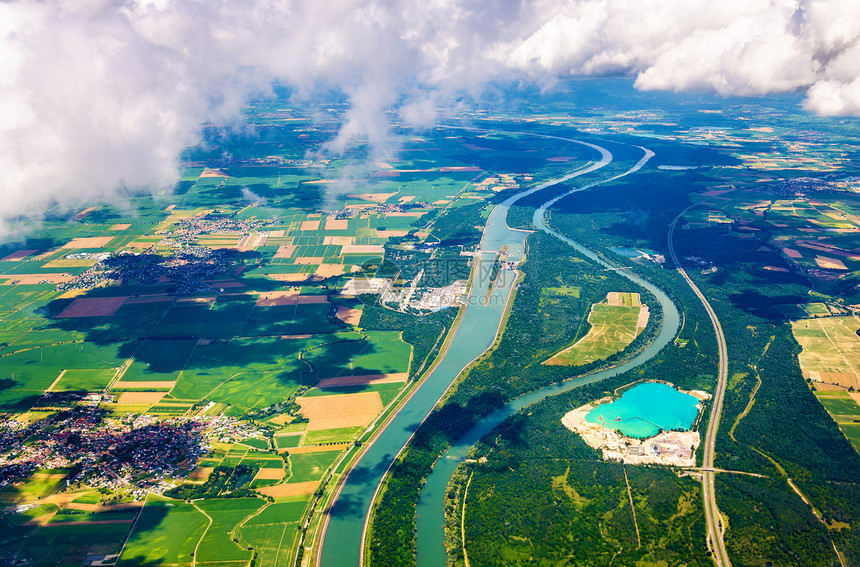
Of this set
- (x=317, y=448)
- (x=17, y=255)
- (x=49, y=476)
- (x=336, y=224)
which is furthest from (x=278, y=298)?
(x=17, y=255)

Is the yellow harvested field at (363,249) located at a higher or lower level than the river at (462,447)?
higher

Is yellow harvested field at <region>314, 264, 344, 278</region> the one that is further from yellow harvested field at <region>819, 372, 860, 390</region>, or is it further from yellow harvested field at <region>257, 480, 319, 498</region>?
yellow harvested field at <region>819, 372, 860, 390</region>

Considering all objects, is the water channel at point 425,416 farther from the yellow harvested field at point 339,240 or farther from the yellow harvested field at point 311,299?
the yellow harvested field at point 339,240

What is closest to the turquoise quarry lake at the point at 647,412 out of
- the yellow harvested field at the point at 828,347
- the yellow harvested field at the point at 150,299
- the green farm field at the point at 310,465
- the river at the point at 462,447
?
the river at the point at 462,447

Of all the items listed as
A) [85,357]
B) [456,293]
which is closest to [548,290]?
[456,293]

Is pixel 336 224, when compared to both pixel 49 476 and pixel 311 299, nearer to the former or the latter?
pixel 311 299

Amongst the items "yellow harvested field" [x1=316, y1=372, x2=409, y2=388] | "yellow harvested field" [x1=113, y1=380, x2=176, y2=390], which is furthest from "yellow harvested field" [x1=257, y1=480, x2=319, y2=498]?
"yellow harvested field" [x1=113, y1=380, x2=176, y2=390]
